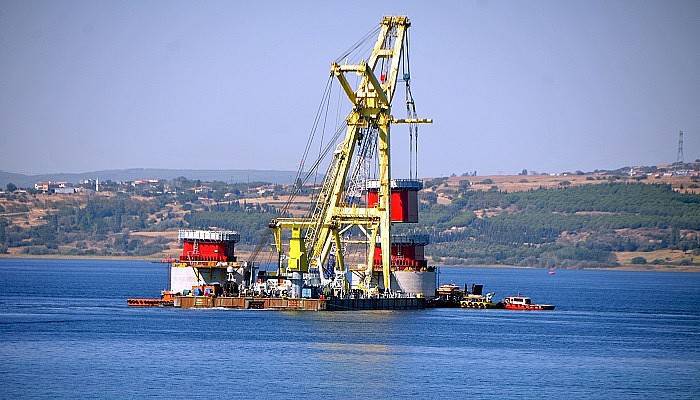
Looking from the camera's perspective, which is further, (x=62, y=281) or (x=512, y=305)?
(x=62, y=281)

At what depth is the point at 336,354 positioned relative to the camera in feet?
284

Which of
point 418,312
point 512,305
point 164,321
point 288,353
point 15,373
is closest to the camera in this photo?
point 15,373

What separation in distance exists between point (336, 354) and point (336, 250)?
3681 cm

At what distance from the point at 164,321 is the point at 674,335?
37.7 meters

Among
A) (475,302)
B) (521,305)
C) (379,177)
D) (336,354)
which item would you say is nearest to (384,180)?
(379,177)

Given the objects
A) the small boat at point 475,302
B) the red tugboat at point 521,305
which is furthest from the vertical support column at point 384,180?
the red tugboat at point 521,305

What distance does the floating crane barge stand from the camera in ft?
385

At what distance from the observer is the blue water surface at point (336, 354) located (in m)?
72.5

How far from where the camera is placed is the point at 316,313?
11412 cm

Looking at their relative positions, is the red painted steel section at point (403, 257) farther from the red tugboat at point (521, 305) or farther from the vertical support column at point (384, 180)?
the red tugboat at point (521, 305)

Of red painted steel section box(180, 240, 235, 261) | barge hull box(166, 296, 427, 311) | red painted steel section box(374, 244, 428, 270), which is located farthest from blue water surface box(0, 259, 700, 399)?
red painted steel section box(180, 240, 235, 261)

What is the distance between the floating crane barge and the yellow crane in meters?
0.08

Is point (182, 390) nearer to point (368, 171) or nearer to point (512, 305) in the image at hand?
point (368, 171)

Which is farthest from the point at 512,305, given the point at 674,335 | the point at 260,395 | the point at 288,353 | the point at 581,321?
the point at 260,395
